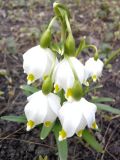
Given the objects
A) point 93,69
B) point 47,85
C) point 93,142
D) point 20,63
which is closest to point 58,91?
point 47,85

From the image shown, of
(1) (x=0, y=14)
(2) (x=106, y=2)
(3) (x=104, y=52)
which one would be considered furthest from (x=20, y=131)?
(2) (x=106, y=2)

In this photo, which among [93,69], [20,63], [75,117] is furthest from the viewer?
[20,63]

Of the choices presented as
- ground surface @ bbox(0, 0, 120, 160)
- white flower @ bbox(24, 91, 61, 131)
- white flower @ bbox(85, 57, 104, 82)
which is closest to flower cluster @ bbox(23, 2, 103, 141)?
white flower @ bbox(24, 91, 61, 131)

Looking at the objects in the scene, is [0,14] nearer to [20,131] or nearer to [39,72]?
[20,131]

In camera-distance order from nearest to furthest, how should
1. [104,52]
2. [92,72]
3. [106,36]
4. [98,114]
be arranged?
[92,72]
[98,114]
[104,52]
[106,36]

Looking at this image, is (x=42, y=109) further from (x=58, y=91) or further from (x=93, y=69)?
(x=93, y=69)

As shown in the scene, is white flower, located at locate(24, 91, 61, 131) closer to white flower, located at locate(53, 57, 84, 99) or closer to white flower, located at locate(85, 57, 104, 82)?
white flower, located at locate(53, 57, 84, 99)

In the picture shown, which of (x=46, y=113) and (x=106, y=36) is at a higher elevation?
(x=46, y=113)
